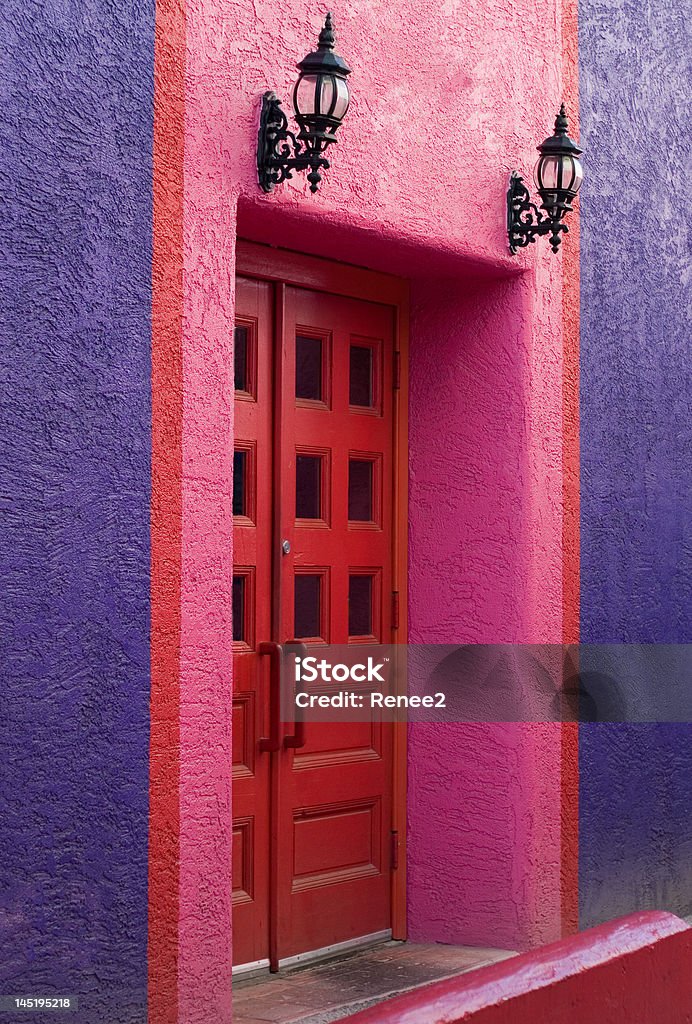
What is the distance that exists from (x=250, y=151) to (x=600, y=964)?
295cm

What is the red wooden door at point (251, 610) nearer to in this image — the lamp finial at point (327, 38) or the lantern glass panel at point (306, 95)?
the lantern glass panel at point (306, 95)

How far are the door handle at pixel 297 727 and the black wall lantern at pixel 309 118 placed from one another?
1.71m

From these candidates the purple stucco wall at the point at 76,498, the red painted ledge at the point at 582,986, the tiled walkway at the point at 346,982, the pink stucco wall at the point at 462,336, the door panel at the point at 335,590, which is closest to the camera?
the red painted ledge at the point at 582,986

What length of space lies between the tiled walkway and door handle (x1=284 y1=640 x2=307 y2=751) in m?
0.85

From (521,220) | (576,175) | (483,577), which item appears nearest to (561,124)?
(576,175)

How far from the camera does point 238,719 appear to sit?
542 cm

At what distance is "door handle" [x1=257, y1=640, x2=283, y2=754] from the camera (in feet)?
17.9

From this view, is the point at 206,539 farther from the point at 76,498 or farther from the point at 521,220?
the point at 521,220

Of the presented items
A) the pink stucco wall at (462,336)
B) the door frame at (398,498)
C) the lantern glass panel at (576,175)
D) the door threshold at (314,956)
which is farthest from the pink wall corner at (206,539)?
the lantern glass panel at (576,175)

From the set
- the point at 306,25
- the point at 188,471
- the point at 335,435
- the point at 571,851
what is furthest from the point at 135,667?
the point at 571,851

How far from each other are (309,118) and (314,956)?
3105 mm

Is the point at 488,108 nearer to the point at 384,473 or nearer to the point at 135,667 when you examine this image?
the point at 384,473

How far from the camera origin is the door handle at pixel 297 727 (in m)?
5.52

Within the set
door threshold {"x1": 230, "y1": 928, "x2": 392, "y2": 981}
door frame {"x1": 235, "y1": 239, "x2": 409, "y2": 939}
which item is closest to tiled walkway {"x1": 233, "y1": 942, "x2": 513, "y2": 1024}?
door threshold {"x1": 230, "y1": 928, "x2": 392, "y2": 981}
